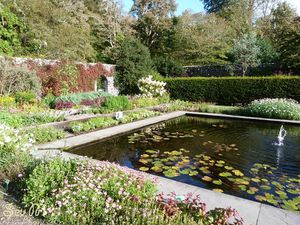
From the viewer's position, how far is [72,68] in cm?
1258

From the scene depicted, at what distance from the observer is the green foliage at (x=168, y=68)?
55.6 ft

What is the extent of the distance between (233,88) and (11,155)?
38.1 ft

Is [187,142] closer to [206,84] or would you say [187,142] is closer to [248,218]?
[248,218]

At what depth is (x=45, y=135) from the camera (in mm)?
5621

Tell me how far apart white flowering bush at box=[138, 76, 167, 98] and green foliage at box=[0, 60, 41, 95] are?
520 cm

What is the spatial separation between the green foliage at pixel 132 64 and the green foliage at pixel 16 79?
552 cm

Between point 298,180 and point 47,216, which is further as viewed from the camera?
point 298,180

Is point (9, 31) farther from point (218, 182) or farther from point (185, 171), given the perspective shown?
point (218, 182)

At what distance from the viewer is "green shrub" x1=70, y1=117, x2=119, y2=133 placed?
6541mm

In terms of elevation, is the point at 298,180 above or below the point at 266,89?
below

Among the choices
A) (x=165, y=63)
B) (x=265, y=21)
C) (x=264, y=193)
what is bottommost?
(x=264, y=193)

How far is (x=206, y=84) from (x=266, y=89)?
3.03 metres

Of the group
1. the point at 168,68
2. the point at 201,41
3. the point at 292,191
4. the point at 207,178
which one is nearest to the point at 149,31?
the point at 201,41

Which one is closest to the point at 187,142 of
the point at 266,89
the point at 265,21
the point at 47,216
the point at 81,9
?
the point at 47,216
